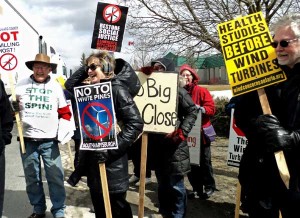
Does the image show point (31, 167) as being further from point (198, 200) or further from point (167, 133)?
point (198, 200)

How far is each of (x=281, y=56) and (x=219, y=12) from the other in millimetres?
5901

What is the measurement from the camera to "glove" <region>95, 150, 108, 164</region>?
3.05 m

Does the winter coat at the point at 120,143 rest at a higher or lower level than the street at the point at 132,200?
higher

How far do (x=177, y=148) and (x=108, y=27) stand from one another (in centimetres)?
222

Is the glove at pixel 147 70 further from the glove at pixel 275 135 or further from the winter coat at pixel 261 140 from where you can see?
the glove at pixel 275 135

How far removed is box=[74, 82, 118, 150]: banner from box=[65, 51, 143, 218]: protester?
3.0 inches

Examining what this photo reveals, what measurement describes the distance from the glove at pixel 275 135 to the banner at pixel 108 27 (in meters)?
3.57

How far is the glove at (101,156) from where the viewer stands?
3.05 meters

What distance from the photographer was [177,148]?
429 cm

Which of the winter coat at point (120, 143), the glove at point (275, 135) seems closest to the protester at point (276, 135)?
the glove at point (275, 135)

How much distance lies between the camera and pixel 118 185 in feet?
10.4

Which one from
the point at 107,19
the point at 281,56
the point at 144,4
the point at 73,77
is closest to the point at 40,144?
the point at 73,77

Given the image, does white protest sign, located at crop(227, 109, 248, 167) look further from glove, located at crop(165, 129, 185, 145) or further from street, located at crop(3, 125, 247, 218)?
glove, located at crop(165, 129, 185, 145)

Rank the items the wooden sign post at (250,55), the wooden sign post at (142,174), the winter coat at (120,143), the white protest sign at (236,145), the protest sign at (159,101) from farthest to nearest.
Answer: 1. the white protest sign at (236,145)
2. the protest sign at (159,101)
3. the wooden sign post at (142,174)
4. the winter coat at (120,143)
5. the wooden sign post at (250,55)
